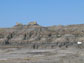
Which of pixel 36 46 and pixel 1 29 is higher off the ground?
pixel 1 29

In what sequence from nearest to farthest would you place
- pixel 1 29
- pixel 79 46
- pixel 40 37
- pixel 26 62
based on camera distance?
1. pixel 26 62
2. pixel 79 46
3. pixel 40 37
4. pixel 1 29

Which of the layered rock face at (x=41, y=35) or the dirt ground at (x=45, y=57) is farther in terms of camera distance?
the layered rock face at (x=41, y=35)

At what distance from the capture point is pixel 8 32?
90.6 m

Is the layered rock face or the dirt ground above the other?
the layered rock face

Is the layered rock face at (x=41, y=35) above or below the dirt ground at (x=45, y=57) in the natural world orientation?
above

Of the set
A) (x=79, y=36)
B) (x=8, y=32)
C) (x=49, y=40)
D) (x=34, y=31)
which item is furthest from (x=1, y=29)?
(x=79, y=36)

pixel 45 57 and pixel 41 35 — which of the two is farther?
pixel 41 35

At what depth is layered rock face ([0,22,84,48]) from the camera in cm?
7669

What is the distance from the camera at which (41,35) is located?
270 ft

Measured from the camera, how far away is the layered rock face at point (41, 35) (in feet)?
252

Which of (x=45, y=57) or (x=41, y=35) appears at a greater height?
(x=41, y=35)

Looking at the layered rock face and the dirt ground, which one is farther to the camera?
the layered rock face

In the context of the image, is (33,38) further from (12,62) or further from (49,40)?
(12,62)

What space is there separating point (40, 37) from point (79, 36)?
1268 centimetres
